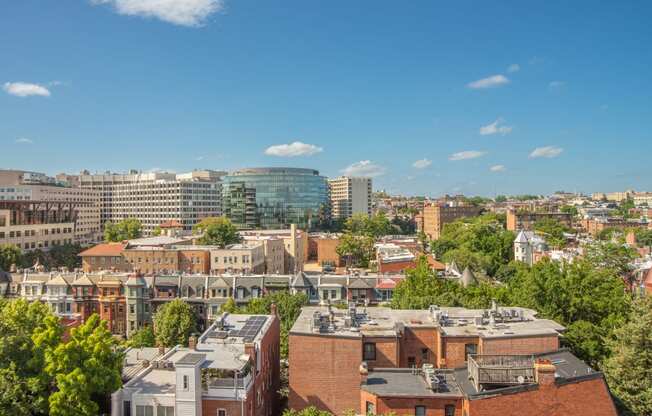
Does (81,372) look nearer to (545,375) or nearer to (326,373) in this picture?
(326,373)

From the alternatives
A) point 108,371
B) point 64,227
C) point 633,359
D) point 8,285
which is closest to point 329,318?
point 108,371

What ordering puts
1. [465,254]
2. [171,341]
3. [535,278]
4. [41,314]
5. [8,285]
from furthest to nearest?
[465,254] → [8,285] → [171,341] → [535,278] → [41,314]

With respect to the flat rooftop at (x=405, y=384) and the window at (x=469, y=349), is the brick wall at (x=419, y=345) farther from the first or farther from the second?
the flat rooftop at (x=405, y=384)

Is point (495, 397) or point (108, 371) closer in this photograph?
point (495, 397)

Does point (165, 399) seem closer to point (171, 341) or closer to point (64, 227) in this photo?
point (171, 341)

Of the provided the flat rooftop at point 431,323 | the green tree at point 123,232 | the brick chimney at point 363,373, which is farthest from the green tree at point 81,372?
the green tree at point 123,232

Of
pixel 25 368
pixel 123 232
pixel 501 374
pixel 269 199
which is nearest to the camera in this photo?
pixel 501 374

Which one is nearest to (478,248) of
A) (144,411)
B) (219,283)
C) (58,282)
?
(219,283)
